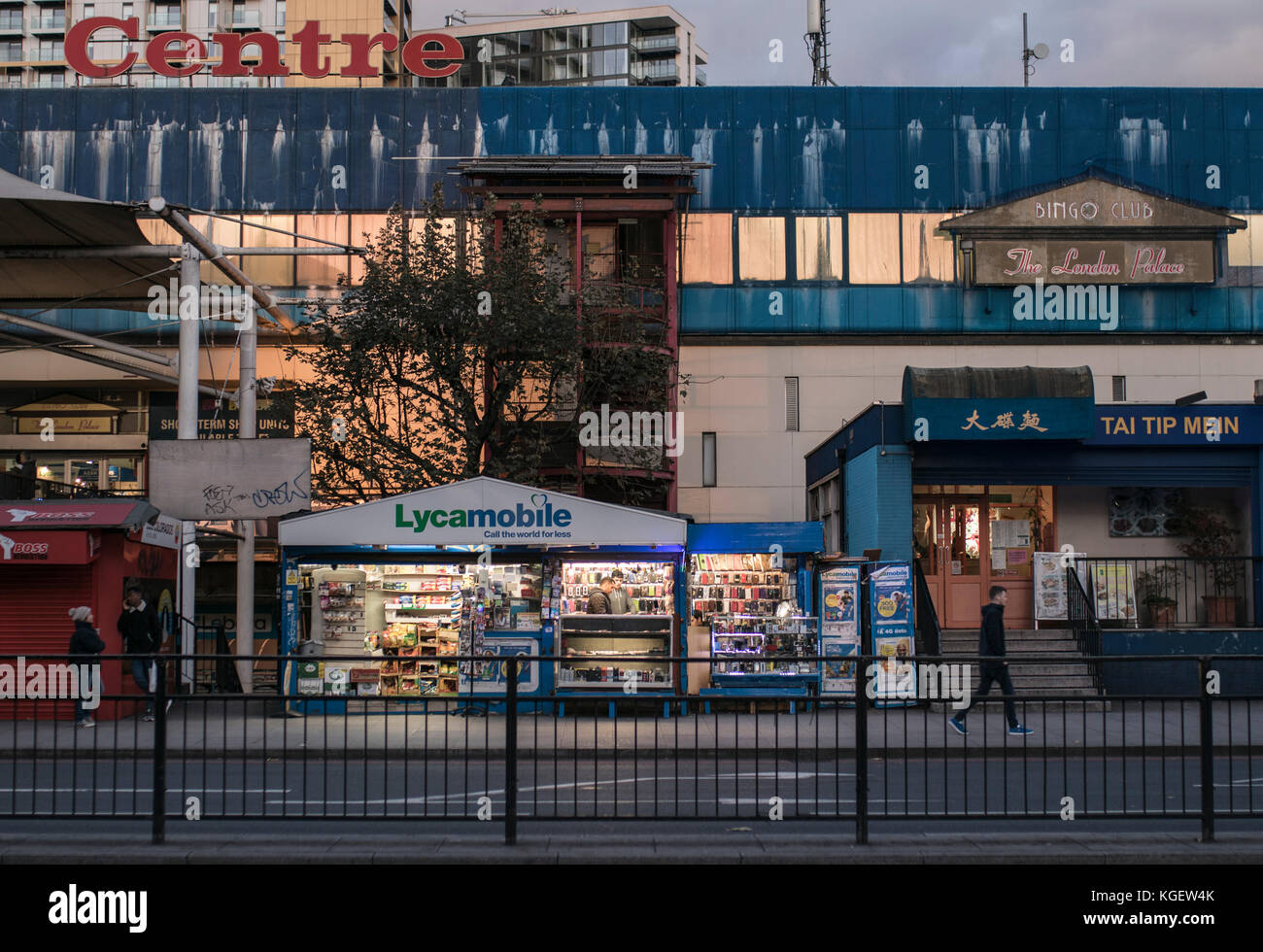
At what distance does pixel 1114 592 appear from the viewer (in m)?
21.0

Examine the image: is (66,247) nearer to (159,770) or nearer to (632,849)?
(159,770)

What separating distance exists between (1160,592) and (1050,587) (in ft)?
6.08

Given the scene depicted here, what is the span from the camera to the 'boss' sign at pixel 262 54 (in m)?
31.5

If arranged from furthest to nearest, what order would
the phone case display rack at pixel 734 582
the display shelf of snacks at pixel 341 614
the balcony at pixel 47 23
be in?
the balcony at pixel 47 23 < the phone case display rack at pixel 734 582 < the display shelf of snacks at pixel 341 614

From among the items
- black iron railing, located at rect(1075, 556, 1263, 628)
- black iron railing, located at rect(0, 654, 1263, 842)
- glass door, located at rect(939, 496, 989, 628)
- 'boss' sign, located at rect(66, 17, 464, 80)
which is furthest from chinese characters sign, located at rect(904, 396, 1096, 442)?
'boss' sign, located at rect(66, 17, 464, 80)

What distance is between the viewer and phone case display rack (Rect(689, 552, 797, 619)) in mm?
19969

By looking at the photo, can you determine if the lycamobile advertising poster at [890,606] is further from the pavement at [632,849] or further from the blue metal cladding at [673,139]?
the blue metal cladding at [673,139]

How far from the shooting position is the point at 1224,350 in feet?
100

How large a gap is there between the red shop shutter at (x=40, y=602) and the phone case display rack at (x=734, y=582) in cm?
944

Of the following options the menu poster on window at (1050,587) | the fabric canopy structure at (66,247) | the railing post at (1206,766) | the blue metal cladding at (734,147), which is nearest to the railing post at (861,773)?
the railing post at (1206,766)

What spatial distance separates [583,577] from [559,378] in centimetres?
792
